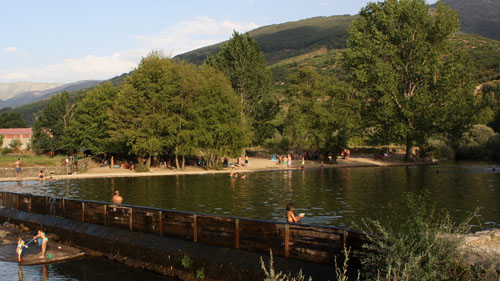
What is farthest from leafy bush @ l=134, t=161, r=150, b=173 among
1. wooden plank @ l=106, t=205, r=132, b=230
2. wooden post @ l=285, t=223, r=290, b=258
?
wooden post @ l=285, t=223, r=290, b=258

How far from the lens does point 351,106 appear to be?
77562mm

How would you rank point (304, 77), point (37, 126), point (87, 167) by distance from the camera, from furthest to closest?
point (37, 126), point (304, 77), point (87, 167)

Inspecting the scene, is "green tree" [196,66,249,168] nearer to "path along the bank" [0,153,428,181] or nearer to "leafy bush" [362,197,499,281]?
"path along the bank" [0,153,428,181]

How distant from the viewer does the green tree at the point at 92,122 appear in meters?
78.6

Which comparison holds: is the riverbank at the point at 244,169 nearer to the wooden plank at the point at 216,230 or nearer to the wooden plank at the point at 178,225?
the wooden plank at the point at 178,225

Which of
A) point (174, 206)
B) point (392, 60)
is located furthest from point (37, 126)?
point (174, 206)

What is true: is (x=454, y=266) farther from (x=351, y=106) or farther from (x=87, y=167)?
(x=351, y=106)

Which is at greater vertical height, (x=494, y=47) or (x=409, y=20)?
(x=494, y=47)

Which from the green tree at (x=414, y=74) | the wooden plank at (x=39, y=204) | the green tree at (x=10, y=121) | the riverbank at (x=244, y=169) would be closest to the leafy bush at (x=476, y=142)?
the green tree at (x=414, y=74)

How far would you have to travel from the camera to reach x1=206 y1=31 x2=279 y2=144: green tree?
8581 cm

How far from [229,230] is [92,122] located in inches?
2806

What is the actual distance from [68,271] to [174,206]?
12488mm

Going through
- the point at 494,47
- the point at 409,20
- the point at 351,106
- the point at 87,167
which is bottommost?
the point at 87,167

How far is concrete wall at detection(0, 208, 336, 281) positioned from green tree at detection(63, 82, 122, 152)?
5613 cm
